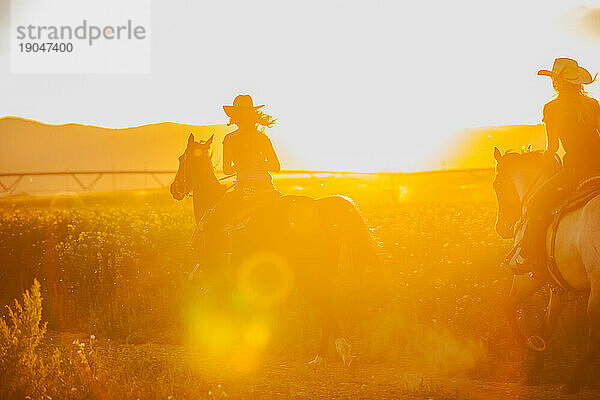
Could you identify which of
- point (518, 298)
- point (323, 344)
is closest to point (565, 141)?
point (518, 298)

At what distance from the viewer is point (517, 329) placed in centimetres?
997

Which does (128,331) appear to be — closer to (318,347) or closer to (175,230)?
(318,347)

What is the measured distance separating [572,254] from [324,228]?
11.1 feet

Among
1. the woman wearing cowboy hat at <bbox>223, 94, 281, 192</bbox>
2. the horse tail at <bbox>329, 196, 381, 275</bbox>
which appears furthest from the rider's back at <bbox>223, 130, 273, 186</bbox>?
the horse tail at <bbox>329, 196, 381, 275</bbox>

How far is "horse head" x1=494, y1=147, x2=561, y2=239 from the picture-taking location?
9594 mm

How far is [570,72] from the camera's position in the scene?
9.01m

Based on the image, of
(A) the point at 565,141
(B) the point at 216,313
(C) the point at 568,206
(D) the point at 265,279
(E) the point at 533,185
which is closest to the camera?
(C) the point at 568,206

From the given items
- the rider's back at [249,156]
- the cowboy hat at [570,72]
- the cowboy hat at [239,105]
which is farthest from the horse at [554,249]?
the cowboy hat at [239,105]

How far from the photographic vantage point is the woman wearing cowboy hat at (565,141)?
8.80 metres

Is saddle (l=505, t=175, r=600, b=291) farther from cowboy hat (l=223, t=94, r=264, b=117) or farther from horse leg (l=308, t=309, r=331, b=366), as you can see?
cowboy hat (l=223, t=94, r=264, b=117)

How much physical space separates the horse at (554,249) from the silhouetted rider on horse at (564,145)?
0.17 m

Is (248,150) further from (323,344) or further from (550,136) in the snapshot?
(550,136)

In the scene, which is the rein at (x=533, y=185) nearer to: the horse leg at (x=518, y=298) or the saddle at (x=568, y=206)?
the saddle at (x=568, y=206)

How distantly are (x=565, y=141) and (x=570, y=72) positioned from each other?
0.88 metres
